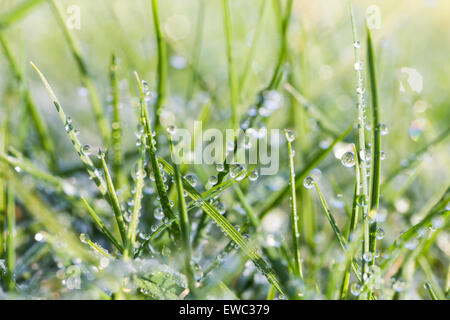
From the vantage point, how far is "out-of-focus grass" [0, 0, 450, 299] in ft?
1.20

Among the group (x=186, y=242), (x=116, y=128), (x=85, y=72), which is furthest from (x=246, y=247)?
(x=85, y=72)

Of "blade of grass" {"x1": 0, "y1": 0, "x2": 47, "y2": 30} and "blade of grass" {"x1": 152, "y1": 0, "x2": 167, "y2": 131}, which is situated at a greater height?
"blade of grass" {"x1": 0, "y1": 0, "x2": 47, "y2": 30}

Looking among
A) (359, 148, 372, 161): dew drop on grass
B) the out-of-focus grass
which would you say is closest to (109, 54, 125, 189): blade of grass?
the out-of-focus grass

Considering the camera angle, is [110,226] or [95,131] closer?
[110,226]

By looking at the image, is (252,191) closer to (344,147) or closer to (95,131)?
(344,147)

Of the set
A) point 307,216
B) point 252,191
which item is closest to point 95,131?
point 252,191

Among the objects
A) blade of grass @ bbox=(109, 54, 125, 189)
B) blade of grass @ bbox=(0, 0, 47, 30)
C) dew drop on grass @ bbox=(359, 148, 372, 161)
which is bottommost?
dew drop on grass @ bbox=(359, 148, 372, 161)

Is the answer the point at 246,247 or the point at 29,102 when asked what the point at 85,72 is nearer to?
the point at 29,102

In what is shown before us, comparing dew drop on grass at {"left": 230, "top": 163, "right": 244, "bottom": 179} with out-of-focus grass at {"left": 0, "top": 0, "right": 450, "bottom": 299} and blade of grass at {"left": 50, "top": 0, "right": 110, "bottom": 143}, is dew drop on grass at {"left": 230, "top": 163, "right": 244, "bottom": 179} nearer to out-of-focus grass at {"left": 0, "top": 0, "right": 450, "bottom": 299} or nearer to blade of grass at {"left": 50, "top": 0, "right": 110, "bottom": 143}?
out-of-focus grass at {"left": 0, "top": 0, "right": 450, "bottom": 299}

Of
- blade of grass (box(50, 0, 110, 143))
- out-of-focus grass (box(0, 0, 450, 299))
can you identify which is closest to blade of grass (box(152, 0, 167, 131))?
out-of-focus grass (box(0, 0, 450, 299))

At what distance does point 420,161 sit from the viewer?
1.80 feet

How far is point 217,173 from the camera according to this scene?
16.4 inches

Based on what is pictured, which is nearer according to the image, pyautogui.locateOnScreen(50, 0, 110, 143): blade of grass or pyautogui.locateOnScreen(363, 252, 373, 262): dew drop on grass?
pyautogui.locateOnScreen(363, 252, 373, 262): dew drop on grass
